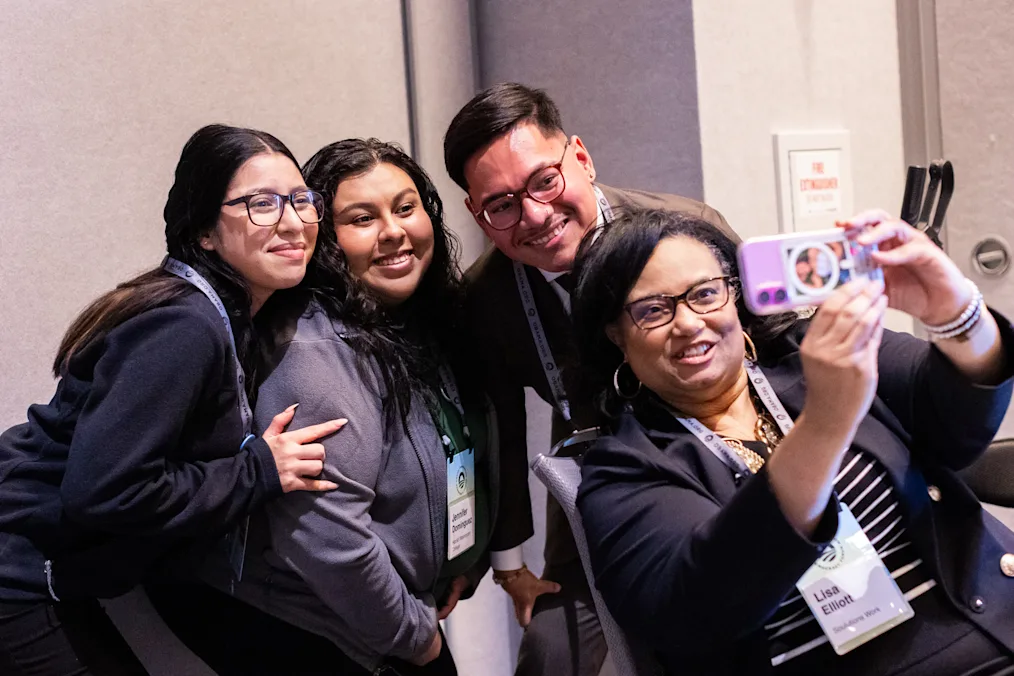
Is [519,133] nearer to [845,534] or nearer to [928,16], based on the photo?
[845,534]

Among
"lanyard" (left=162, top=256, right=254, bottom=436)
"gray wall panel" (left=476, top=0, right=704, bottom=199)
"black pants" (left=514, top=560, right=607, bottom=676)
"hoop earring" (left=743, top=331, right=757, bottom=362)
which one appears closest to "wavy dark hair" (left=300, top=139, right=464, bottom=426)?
"lanyard" (left=162, top=256, right=254, bottom=436)

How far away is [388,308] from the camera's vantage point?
6.44 feet

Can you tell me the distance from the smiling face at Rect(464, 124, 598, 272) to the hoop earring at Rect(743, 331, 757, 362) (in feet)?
1.53

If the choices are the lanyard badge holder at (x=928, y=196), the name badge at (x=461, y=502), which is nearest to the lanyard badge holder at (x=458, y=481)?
the name badge at (x=461, y=502)

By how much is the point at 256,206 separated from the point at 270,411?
14.9 inches

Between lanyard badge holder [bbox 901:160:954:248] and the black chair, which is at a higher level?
lanyard badge holder [bbox 901:160:954:248]

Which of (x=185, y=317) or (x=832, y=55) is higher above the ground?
(x=832, y=55)

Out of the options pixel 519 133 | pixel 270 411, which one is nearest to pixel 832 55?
pixel 519 133

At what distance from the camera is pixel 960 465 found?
1508mm

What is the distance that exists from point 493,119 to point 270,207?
0.52 metres

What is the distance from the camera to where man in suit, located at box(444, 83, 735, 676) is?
1.95 metres

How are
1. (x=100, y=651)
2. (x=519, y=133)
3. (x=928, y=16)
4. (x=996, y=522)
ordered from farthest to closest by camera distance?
1. (x=928, y=16)
2. (x=519, y=133)
3. (x=100, y=651)
4. (x=996, y=522)

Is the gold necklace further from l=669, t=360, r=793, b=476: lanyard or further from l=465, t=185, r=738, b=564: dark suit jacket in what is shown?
l=465, t=185, r=738, b=564: dark suit jacket

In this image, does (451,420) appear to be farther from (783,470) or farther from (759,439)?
(783,470)
